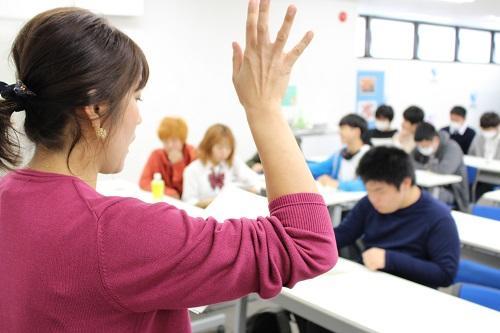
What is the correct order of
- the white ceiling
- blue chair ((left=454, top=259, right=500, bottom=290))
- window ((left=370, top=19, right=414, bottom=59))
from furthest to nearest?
window ((left=370, top=19, right=414, bottom=59)), the white ceiling, blue chair ((left=454, top=259, right=500, bottom=290))

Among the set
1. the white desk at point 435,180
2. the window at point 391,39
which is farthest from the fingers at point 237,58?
the window at point 391,39

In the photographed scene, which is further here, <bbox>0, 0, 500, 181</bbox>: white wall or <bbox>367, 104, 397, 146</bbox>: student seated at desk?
<bbox>367, 104, 397, 146</bbox>: student seated at desk

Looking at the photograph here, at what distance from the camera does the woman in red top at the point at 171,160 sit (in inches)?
157

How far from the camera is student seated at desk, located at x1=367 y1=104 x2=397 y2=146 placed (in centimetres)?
593

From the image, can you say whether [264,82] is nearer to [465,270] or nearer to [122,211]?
[122,211]

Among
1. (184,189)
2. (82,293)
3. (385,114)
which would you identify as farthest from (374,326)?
(385,114)

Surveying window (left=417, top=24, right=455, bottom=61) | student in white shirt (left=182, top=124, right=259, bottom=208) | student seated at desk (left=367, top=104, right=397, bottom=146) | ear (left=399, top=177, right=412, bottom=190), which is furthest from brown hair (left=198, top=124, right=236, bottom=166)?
window (left=417, top=24, right=455, bottom=61)

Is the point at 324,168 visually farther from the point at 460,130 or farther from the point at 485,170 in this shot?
the point at 460,130

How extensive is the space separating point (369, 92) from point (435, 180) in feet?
9.89

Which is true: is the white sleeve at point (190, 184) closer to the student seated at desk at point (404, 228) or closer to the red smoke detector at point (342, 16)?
the student seated at desk at point (404, 228)

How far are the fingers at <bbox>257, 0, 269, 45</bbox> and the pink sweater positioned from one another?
236mm

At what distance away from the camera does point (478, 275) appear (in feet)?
7.80

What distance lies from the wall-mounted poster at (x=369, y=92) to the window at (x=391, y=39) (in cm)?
40

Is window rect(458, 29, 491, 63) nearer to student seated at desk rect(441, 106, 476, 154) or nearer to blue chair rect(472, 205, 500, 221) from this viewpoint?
student seated at desk rect(441, 106, 476, 154)
